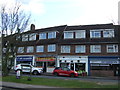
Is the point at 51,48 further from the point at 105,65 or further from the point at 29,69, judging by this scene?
the point at 105,65

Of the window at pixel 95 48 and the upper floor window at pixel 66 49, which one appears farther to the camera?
the upper floor window at pixel 66 49

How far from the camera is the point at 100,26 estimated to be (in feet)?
111

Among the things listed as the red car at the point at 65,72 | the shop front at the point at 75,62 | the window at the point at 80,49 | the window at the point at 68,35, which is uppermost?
the window at the point at 68,35

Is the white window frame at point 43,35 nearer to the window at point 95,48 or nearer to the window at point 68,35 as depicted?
the window at point 68,35

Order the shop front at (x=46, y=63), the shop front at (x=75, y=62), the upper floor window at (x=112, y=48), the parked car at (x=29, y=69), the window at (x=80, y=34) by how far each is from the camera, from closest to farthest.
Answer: the parked car at (x=29, y=69) < the upper floor window at (x=112, y=48) < the shop front at (x=75, y=62) < the window at (x=80, y=34) < the shop front at (x=46, y=63)

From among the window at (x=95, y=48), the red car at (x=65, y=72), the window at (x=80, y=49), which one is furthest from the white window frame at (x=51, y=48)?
the red car at (x=65, y=72)

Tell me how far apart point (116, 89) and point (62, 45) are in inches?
836

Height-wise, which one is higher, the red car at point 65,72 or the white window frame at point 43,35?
the white window frame at point 43,35

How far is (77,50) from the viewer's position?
Result: 3147 centimetres

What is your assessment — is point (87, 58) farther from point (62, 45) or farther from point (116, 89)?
point (116, 89)

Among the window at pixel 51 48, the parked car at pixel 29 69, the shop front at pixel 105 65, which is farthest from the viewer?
the window at pixel 51 48

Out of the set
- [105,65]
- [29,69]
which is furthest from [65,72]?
[105,65]

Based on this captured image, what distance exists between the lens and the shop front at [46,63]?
3266 centimetres

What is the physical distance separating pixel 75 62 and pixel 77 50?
235cm
